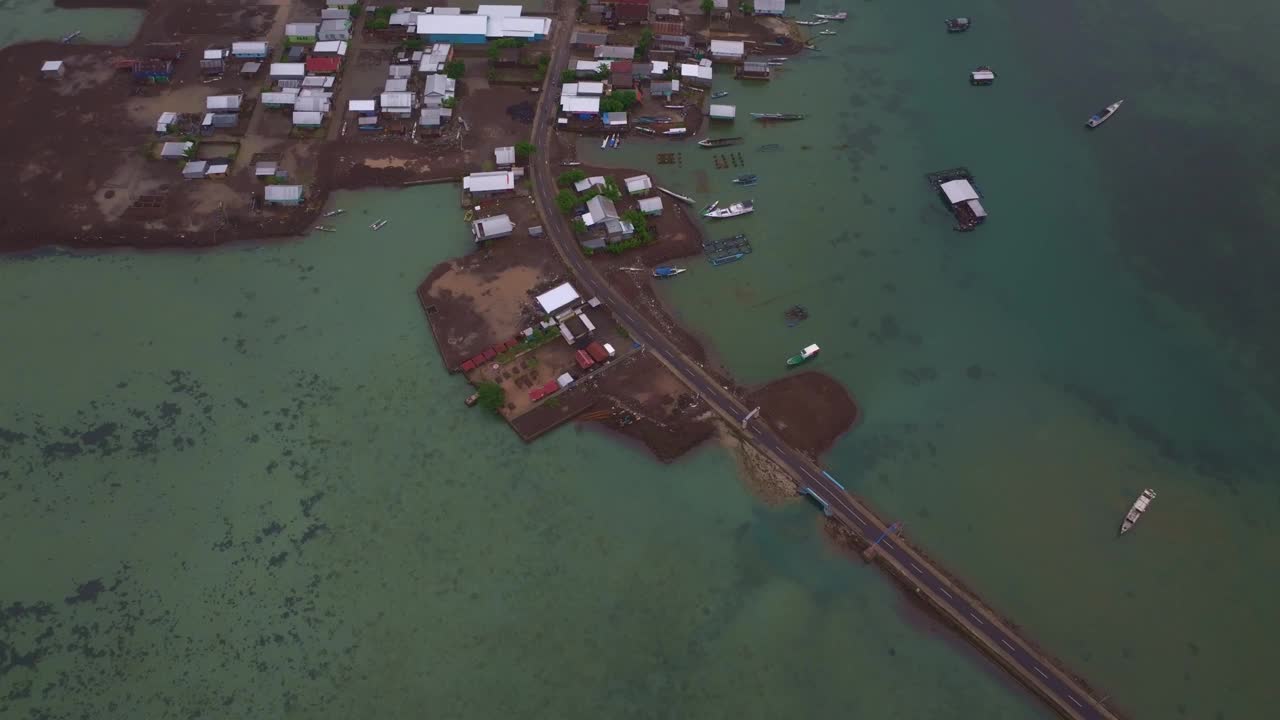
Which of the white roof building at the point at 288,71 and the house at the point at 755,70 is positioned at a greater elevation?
the house at the point at 755,70

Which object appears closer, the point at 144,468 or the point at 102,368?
the point at 144,468

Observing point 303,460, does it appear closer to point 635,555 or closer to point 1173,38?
point 635,555

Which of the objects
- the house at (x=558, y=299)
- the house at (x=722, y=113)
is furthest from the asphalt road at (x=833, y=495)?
the house at (x=722, y=113)

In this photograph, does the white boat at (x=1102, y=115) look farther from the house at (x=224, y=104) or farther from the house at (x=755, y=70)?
the house at (x=224, y=104)

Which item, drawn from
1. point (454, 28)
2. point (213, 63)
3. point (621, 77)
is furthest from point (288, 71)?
point (621, 77)

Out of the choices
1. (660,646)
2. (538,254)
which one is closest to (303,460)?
(538,254)

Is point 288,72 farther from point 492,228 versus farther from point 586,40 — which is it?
point 586,40

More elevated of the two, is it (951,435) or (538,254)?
(538,254)
